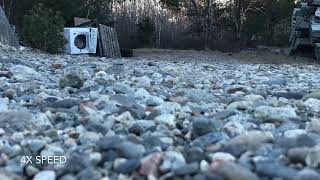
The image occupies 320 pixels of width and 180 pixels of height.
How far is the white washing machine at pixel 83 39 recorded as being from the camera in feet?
40.4

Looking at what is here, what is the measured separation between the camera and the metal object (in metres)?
12.2

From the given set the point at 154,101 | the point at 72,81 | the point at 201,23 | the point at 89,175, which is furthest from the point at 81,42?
the point at 89,175

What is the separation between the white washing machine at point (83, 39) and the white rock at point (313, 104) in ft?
29.5

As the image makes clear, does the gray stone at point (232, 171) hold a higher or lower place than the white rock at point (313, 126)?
lower

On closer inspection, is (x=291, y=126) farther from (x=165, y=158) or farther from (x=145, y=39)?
(x=145, y=39)

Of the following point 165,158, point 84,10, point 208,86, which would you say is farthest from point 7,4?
point 165,158

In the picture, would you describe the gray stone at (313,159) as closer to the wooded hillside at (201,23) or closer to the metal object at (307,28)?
the metal object at (307,28)

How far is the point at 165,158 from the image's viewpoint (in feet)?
7.21

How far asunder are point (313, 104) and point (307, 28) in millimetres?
9938

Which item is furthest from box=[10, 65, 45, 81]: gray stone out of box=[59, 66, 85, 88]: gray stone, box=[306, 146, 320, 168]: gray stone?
box=[306, 146, 320, 168]: gray stone

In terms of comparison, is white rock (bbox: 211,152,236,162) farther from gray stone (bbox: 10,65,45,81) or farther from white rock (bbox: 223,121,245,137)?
gray stone (bbox: 10,65,45,81)

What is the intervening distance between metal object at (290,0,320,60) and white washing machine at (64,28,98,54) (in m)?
4.93

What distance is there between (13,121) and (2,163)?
70 cm

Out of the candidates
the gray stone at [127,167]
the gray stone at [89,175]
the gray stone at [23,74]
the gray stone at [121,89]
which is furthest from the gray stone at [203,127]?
the gray stone at [23,74]
